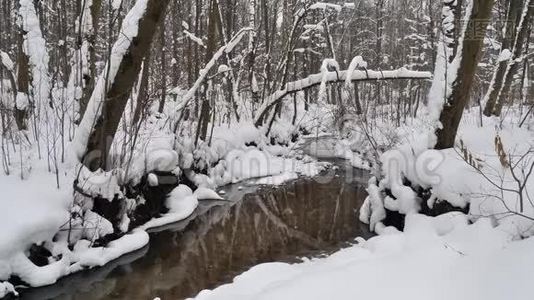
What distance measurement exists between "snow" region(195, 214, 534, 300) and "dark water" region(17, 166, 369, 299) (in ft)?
2.82

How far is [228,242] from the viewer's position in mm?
7309

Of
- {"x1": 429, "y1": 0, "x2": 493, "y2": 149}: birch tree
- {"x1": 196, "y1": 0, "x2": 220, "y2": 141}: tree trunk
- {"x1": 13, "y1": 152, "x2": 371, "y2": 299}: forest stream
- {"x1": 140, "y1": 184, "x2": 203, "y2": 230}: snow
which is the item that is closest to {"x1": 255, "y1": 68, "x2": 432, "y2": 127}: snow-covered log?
{"x1": 196, "y1": 0, "x2": 220, "y2": 141}: tree trunk

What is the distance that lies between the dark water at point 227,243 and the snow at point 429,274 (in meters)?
0.86

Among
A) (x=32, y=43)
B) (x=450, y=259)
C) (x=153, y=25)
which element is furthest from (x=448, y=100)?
(x=32, y=43)

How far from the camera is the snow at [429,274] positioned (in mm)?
3551

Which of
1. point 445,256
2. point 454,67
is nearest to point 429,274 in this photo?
point 445,256

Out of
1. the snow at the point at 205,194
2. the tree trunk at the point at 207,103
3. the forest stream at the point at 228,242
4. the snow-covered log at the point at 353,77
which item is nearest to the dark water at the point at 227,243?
the forest stream at the point at 228,242

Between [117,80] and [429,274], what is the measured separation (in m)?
4.80

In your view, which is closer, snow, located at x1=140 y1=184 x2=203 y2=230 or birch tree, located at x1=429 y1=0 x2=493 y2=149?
birch tree, located at x1=429 y1=0 x2=493 y2=149

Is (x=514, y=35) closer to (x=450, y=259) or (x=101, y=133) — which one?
(x=450, y=259)

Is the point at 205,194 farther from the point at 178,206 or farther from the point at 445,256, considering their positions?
the point at 445,256

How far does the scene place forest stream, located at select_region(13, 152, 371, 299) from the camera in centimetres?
571

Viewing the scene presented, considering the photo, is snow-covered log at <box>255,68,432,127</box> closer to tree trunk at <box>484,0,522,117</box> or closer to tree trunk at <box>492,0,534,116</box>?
tree trunk at <box>484,0,522,117</box>

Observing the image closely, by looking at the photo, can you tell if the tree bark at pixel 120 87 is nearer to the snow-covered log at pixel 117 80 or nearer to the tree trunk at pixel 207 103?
the snow-covered log at pixel 117 80
